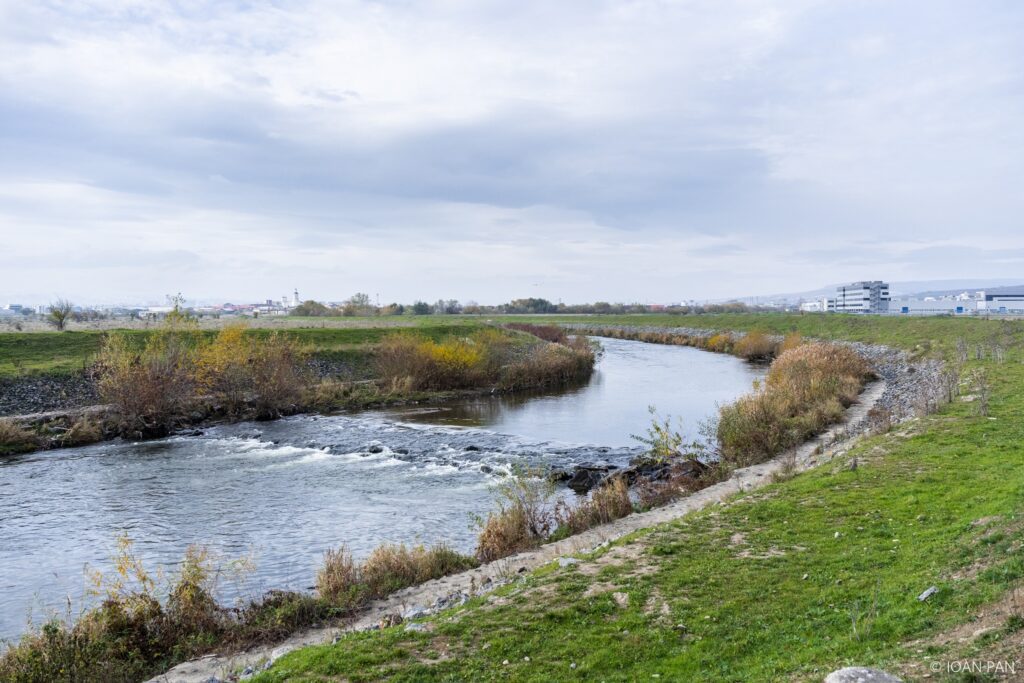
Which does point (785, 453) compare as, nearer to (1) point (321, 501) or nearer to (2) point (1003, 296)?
(1) point (321, 501)

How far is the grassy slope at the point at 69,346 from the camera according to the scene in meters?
40.0

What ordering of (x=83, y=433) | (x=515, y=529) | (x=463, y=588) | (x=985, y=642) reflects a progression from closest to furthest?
(x=985, y=642) → (x=463, y=588) → (x=515, y=529) → (x=83, y=433)

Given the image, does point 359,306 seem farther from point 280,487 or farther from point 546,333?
point 280,487

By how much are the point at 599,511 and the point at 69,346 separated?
43.7m

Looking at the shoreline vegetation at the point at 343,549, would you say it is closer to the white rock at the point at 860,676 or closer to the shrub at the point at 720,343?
the white rock at the point at 860,676

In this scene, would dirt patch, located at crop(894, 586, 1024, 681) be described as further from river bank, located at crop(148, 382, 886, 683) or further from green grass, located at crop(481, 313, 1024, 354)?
green grass, located at crop(481, 313, 1024, 354)

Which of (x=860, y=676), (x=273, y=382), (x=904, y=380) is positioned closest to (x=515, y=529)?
(x=860, y=676)

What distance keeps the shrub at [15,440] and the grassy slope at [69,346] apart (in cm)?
912

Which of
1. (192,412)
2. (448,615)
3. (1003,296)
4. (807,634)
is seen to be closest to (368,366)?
(192,412)

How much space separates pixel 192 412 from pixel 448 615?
30630 millimetres

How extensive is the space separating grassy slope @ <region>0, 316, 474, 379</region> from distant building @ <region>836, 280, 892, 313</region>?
134433mm

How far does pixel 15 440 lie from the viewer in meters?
29.5

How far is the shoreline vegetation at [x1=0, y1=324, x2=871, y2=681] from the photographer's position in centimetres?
1111

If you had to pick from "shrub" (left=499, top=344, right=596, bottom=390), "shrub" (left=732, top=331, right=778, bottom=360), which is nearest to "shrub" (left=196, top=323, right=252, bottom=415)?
"shrub" (left=499, top=344, right=596, bottom=390)
